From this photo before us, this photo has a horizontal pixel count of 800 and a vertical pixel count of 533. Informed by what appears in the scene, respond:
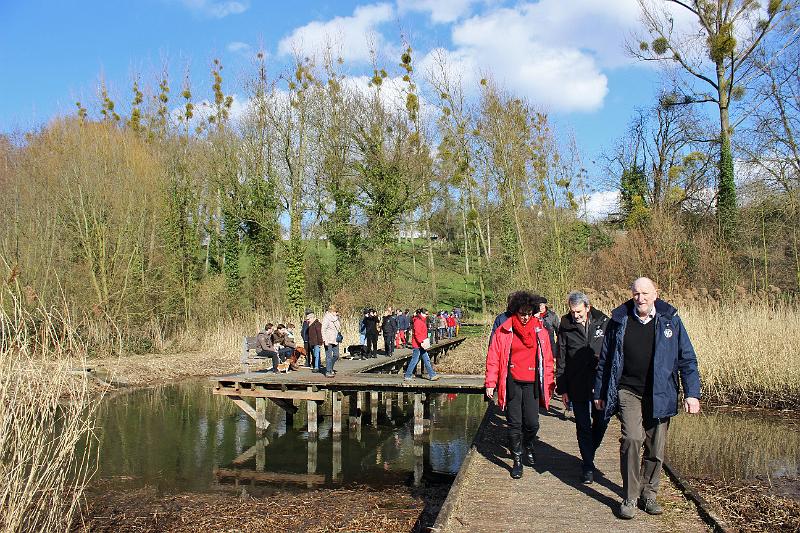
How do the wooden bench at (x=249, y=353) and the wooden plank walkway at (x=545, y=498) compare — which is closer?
the wooden plank walkway at (x=545, y=498)

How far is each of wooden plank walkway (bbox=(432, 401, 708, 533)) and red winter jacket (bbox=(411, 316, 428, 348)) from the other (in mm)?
4402

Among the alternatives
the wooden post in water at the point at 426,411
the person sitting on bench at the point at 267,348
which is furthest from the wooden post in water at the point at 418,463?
the person sitting on bench at the point at 267,348

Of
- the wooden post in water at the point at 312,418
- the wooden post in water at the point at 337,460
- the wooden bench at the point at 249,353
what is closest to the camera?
the wooden post in water at the point at 337,460

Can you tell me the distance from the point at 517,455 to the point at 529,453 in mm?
608

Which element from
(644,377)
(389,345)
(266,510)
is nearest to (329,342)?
(266,510)

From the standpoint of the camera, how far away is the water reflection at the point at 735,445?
379 inches

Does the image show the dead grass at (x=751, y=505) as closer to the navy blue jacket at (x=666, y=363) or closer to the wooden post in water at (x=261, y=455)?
the navy blue jacket at (x=666, y=363)

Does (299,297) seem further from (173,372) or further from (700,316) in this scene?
(700,316)

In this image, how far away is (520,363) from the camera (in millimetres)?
6797

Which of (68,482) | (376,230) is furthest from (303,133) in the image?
(68,482)

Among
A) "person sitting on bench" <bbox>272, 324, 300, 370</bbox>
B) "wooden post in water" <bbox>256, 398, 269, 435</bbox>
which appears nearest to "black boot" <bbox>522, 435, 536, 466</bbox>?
"wooden post in water" <bbox>256, 398, 269, 435</bbox>

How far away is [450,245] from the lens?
48875 millimetres

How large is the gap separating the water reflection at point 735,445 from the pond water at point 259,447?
3.54m

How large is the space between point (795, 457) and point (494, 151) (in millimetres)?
17263
